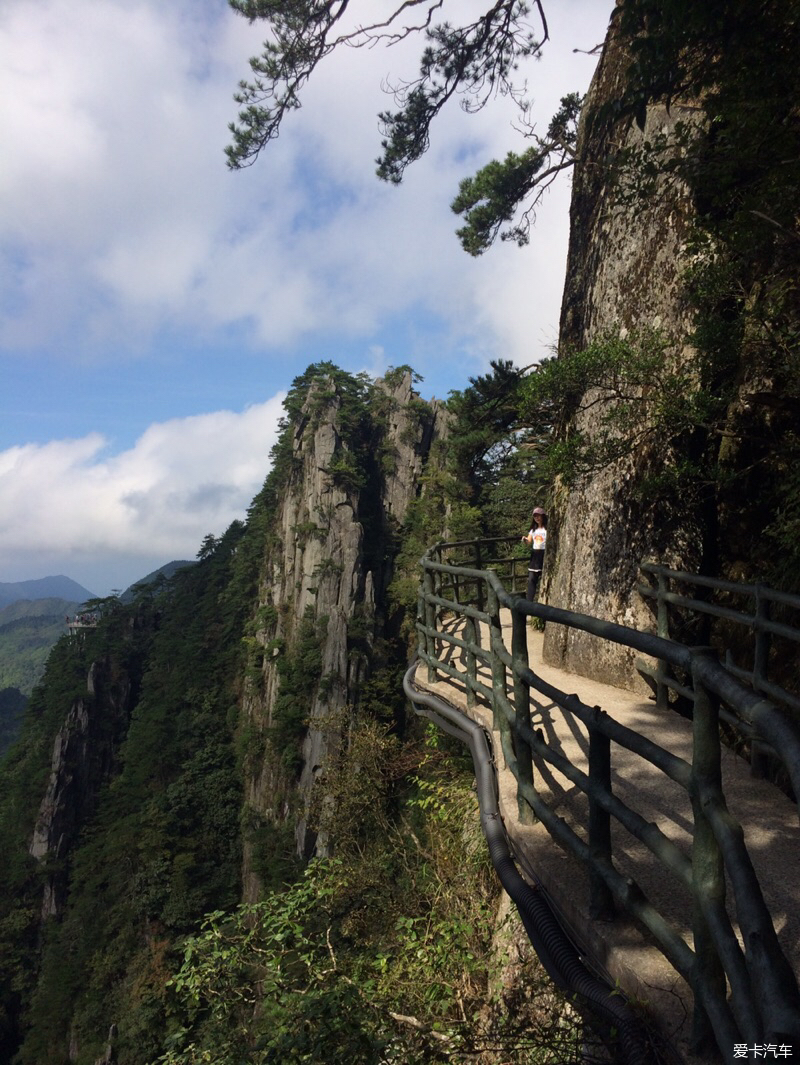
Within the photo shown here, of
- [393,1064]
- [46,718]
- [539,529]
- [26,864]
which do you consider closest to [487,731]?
[393,1064]

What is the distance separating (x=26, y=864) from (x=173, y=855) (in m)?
17.2

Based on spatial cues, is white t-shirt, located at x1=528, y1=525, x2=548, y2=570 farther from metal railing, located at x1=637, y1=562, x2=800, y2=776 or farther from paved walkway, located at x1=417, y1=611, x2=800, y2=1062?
paved walkway, located at x1=417, y1=611, x2=800, y2=1062

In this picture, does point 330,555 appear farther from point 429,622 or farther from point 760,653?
point 760,653

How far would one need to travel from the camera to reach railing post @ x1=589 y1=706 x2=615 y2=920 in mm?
1979

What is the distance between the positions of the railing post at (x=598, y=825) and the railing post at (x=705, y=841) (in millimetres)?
527

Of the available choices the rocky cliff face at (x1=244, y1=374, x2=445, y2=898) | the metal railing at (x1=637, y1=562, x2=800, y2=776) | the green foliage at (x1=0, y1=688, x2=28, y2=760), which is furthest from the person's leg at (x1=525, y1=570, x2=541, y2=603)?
the green foliage at (x1=0, y1=688, x2=28, y2=760)

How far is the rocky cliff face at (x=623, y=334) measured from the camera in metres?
5.70

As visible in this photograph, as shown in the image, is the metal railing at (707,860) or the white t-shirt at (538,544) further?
the white t-shirt at (538,544)

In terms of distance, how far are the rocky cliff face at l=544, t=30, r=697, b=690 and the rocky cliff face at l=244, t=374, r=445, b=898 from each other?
29.6m

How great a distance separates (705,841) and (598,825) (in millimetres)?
683

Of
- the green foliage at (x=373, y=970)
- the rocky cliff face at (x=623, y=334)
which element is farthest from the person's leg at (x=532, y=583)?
the green foliage at (x=373, y=970)

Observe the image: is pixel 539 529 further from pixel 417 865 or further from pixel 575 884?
pixel 575 884

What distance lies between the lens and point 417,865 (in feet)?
24.2

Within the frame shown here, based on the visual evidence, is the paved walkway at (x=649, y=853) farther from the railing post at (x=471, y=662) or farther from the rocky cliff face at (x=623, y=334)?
the rocky cliff face at (x=623, y=334)
